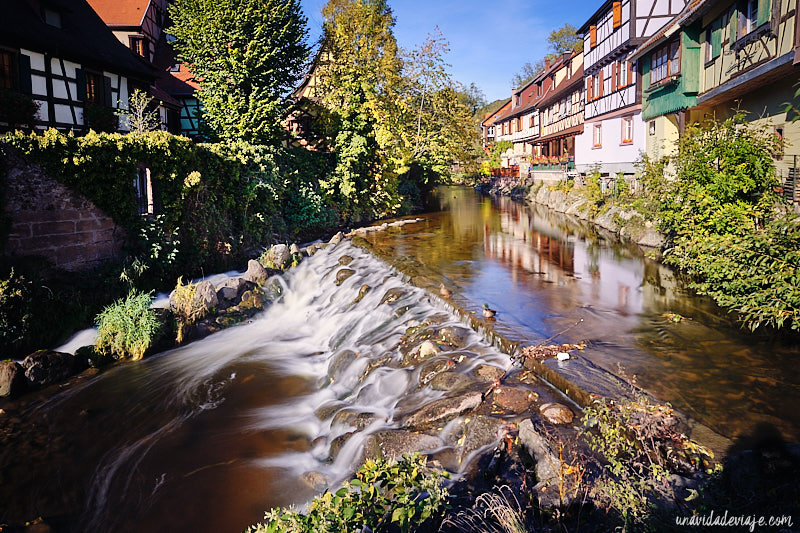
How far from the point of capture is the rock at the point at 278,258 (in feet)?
54.8

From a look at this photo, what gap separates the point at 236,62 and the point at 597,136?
22175 millimetres

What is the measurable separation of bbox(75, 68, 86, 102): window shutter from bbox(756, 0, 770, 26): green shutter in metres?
22.6

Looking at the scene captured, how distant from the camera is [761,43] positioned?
47.7 ft

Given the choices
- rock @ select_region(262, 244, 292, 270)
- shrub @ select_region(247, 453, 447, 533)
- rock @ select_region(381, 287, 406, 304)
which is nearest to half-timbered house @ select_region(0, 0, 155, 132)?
rock @ select_region(262, 244, 292, 270)

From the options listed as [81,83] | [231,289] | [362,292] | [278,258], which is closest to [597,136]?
[278,258]

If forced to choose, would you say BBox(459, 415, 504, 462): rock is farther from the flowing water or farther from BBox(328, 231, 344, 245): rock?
BBox(328, 231, 344, 245): rock

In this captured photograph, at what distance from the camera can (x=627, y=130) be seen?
28406mm

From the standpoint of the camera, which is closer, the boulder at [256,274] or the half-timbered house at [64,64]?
the boulder at [256,274]

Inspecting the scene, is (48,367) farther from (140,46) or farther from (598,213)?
(140,46)

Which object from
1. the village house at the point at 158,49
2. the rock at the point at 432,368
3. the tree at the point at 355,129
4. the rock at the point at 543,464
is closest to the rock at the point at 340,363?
the rock at the point at 432,368

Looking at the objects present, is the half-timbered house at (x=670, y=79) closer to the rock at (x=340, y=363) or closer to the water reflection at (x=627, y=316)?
the water reflection at (x=627, y=316)

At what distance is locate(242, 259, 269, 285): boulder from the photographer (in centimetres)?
1523

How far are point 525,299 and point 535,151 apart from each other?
45.5m

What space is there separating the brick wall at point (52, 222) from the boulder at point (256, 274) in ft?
11.5
